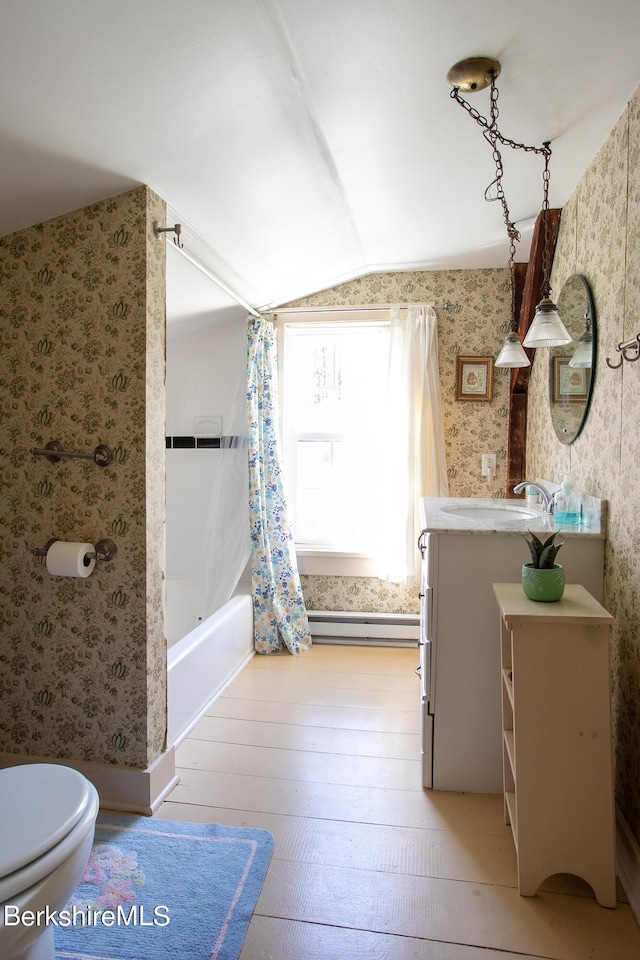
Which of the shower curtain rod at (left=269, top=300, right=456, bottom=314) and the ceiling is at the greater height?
the ceiling

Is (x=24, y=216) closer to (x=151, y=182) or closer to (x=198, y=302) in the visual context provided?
(x=151, y=182)

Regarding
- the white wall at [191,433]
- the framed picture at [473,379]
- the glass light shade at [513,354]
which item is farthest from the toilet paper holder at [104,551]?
the framed picture at [473,379]

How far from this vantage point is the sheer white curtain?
337 centimetres

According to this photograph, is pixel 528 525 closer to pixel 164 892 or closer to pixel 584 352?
pixel 584 352

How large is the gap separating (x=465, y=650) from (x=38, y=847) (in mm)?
1413

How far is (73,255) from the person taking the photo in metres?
1.95

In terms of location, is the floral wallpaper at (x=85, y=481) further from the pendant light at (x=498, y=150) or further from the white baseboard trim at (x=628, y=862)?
the white baseboard trim at (x=628, y=862)

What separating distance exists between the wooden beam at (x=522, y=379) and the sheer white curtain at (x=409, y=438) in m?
0.38

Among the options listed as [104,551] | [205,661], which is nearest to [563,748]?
[104,551]

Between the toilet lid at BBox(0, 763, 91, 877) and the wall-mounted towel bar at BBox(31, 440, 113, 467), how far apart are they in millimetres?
917

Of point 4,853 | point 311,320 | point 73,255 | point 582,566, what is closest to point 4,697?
point 4,853

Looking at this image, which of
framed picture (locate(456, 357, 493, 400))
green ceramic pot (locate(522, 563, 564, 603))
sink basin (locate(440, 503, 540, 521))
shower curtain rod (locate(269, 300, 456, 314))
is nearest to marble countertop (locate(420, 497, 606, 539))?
sink basin (locate(440, 503, 540, 521))

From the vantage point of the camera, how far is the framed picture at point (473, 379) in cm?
341

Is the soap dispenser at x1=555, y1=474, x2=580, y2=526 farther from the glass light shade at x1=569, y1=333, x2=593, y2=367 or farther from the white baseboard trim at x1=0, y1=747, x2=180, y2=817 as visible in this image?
the white baseboard trim at x1=0, y1=747, x2=180, y2=817
